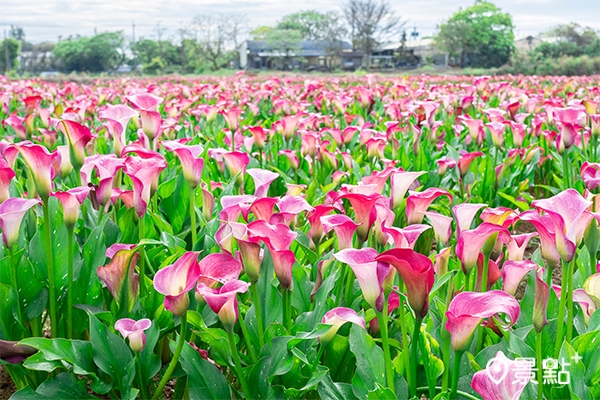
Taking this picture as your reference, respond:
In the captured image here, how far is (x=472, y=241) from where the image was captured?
4.15 feet

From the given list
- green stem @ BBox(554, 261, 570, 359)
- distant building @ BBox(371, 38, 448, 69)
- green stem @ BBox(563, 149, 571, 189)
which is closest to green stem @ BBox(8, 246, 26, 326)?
green stem @ BBox(554, 261, 570, 359)

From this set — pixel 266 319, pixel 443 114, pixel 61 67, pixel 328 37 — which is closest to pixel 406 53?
pixel 328 37

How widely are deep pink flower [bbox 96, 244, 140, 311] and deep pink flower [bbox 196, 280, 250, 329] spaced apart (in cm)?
35

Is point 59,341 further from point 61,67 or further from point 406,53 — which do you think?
point 61,67

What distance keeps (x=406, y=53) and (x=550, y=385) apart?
7610cm

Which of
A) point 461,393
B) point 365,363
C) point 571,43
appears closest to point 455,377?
point 461,393

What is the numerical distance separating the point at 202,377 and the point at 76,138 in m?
0.82

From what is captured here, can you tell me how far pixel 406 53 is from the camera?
7419 cm

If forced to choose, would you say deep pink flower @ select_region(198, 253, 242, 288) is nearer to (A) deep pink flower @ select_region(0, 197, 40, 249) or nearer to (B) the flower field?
(B) the flower field

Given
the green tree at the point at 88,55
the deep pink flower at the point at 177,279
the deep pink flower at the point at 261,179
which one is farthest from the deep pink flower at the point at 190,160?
the green tree at the point at 88,55

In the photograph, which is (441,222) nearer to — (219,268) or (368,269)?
(368,269)

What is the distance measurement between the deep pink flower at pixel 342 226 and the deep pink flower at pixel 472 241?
0.80 feet

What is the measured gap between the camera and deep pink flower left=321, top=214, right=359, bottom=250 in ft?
4.54

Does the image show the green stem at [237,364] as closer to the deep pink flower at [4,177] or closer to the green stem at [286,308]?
the green stem at [286,308]
